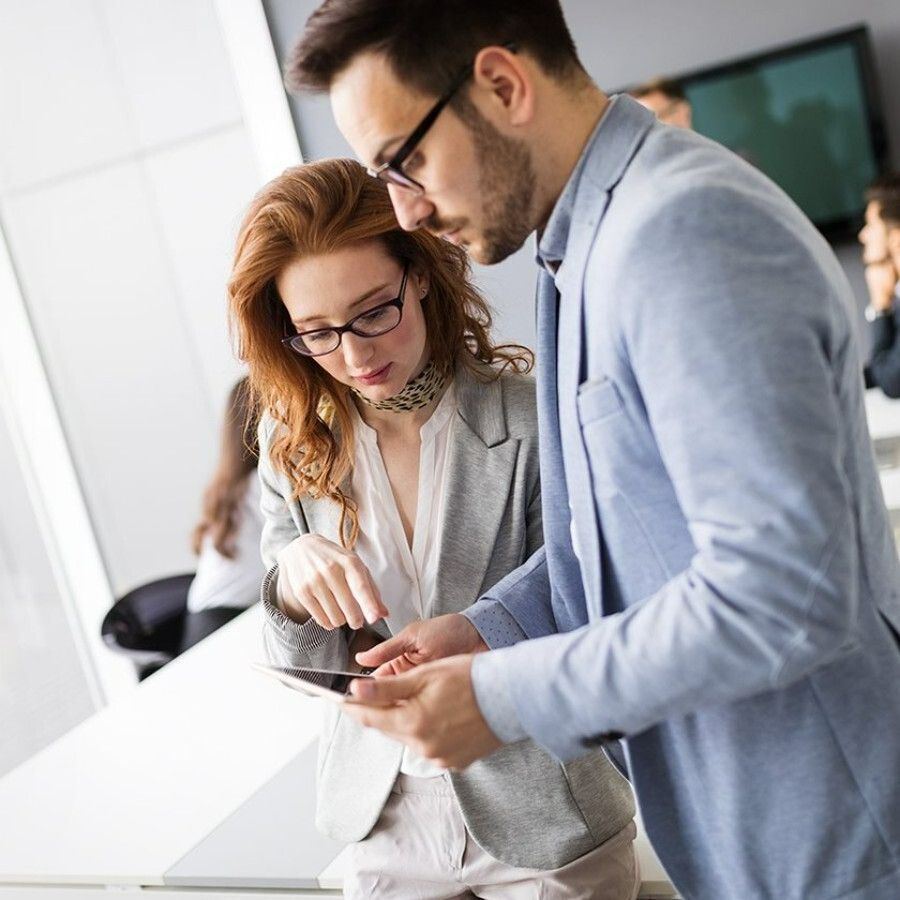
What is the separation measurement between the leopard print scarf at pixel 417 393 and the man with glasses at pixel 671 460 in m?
0.45

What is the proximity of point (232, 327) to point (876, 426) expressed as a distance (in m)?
2.28

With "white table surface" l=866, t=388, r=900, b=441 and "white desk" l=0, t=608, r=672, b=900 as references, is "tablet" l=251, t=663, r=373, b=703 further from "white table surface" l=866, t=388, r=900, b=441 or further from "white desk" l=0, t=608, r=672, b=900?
"white table surface" l=866, t=388, r=900, b=441

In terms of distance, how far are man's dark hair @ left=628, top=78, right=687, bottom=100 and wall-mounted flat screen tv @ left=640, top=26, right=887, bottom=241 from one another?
0.04 meters

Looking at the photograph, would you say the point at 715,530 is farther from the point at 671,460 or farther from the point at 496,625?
the point at 496,625

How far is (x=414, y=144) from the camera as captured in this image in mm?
1091

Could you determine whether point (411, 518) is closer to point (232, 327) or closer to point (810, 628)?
point (232, 327)

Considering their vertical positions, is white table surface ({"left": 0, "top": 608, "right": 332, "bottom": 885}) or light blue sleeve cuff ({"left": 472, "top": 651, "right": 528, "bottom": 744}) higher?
light blue sleeve cuff ({"left": 472, "top": 651, "right": 528, "bottom": 744})

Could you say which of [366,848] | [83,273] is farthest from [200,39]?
[366,848]

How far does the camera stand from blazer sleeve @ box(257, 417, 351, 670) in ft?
5.26

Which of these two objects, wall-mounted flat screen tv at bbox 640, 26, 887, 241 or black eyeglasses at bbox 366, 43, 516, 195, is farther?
wall-mounted flat screen tv at bbox 640, 26, 887, 241

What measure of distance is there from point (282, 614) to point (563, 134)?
782mm

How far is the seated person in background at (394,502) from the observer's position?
1.56 metres

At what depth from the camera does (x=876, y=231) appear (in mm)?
4332

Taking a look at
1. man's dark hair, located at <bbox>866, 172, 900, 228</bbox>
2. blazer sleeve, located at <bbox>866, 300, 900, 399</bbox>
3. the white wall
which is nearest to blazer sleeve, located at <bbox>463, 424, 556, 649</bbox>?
blazer sleeve, located at <bbox>866, 300, 900, 399</bbox>
